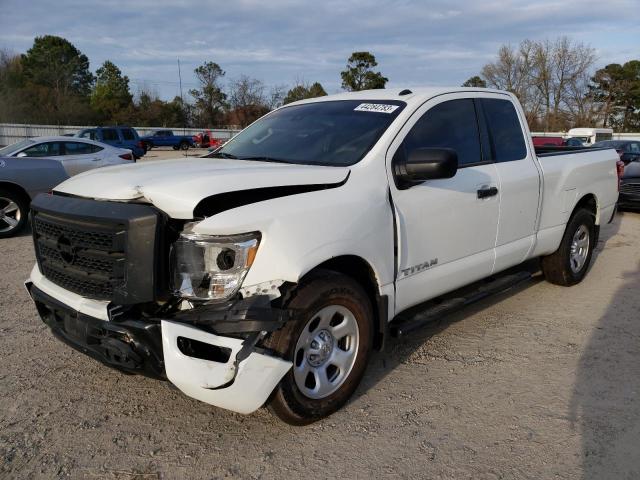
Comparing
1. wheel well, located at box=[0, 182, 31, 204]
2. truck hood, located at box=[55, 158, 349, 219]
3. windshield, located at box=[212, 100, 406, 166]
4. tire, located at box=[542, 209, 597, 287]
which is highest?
windshield, located at box=[212, 100, 406, 166]

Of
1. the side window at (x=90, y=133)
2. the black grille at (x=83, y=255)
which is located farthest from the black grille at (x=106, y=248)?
the side window at (x=90, y=133)

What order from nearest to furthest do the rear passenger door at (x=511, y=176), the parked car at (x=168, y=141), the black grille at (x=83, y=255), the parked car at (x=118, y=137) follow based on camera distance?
the black grille at (x=83, y=255)
the rear passenger door at (x=511, y=176)
the parked car at (x=118, y=137)
the parked car at (x=168, y=141)

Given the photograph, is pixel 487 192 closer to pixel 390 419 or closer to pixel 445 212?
pixel 445 212

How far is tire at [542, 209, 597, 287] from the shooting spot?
5.50 metres

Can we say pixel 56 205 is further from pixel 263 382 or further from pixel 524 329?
pixel 524 329

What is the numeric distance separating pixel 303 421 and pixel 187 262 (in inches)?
43.7

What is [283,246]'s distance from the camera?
105 inches

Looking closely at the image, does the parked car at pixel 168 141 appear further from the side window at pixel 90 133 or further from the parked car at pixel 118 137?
the side window at pixel 90 133

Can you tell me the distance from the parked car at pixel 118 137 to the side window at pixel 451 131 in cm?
2400

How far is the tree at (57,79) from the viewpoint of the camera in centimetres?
5212

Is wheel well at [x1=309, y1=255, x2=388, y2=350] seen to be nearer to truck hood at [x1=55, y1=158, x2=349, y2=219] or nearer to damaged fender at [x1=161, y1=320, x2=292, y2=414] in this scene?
truck hood at [x1=55, y1=158, x2=349, y2=219]

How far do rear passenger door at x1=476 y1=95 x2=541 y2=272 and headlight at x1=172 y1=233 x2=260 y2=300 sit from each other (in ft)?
Result: 8.07

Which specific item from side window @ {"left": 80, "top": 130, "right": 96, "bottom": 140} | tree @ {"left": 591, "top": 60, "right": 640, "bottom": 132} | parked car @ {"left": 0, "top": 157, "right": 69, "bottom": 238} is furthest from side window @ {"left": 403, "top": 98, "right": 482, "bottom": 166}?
tree @ {"left": 591, "top": 60, "right": 640, "bottom": 132}

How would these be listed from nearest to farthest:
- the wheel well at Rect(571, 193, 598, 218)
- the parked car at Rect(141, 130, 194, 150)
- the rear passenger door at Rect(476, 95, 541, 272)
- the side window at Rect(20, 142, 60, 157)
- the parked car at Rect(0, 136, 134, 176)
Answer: the rear passenger door at Rect(476, 95, 541, 272) → the wheel well at Rect(571, 193, 598, 218) → the parked car at Rect(0, 136, 134, 176) → the side window at Rect(20, 142, 60, 157) → the parked car at Rect(141, 130, 194, 150)
